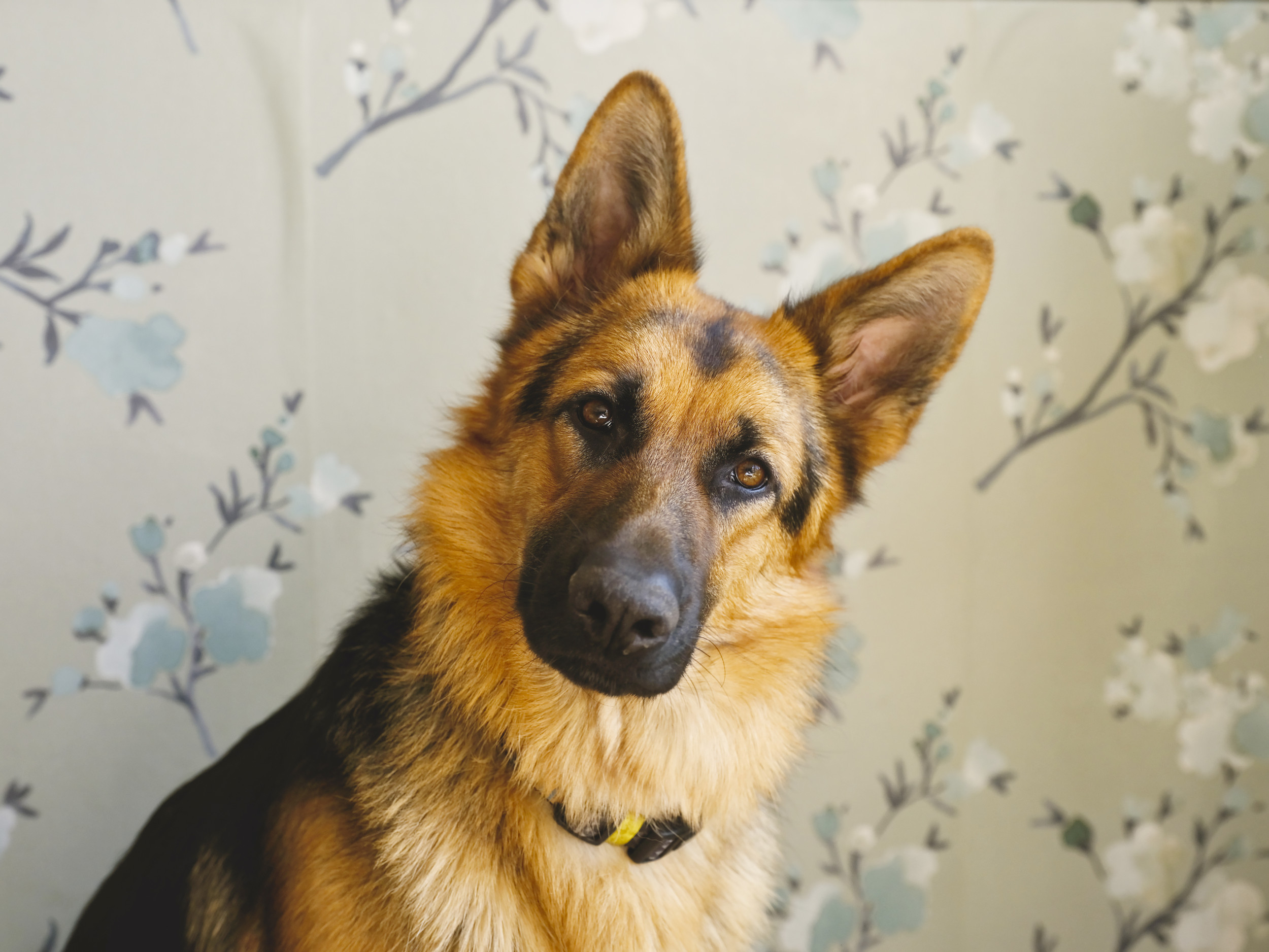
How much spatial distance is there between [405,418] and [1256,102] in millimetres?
2239

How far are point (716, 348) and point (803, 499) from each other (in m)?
0.30

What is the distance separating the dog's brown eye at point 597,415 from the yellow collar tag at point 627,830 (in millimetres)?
598

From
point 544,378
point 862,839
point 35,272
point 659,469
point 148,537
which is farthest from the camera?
point 862,839

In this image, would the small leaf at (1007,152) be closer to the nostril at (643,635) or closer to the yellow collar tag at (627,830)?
the nostril at (643,635)

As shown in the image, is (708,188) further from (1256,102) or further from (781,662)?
(1256,102)

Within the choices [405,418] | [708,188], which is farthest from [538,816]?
[708,188]

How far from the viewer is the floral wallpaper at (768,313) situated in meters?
1.83

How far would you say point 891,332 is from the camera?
1.48 m

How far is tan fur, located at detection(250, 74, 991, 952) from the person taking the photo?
1266mm

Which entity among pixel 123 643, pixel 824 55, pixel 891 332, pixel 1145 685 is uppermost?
pixel 824 55

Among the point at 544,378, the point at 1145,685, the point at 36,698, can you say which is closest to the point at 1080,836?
the point at 1145,685

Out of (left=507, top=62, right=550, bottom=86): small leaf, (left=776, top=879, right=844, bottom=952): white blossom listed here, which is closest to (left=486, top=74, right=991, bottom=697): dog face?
(left=507, top=62, right=550, bottom=86): small leaf

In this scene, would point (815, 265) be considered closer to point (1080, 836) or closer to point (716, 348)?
point (716, 348)

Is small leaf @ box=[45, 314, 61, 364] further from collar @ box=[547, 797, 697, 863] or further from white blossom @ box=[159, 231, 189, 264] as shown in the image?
collar @ box=[547, 797, 697, 863]
